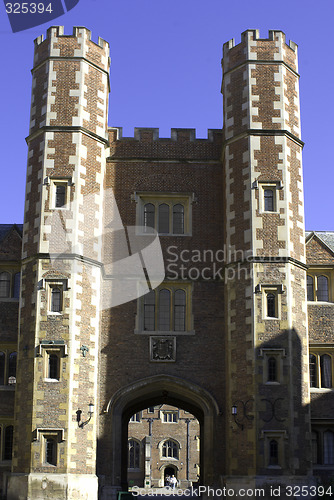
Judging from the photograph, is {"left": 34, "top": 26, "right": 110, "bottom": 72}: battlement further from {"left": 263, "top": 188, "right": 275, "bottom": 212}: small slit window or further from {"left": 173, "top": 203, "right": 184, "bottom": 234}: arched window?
{"left": 263, "top": 188, "right": 275, "bottom": 212}: small slit window

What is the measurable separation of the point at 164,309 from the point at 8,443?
6.33m

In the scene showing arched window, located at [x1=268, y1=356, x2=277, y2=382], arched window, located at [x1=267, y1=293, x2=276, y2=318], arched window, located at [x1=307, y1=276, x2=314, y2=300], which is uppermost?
arched window, located at [x1=307, y1=276, x2=314, y2=300]

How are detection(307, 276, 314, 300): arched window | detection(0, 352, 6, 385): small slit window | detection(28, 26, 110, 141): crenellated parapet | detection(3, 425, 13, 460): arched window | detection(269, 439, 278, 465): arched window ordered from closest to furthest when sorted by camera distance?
detection(269, 439, 278, 465): arched window
detection(3, 425, 13, 460): arched window
detection(0, 352, 6, 385): small slit window
detection(28, 26, 110, 141): crenellated parapet
detection(307, 276, 314, 300): arched window

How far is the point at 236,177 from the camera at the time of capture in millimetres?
23484

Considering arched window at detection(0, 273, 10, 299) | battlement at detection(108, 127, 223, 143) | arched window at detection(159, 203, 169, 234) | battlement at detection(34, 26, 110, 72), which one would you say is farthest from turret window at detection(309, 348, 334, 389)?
battlement at detection(34, 26, 110, 72)

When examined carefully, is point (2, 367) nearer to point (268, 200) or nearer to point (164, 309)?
point (164, 309)

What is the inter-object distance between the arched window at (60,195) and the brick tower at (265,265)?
516 centimetres

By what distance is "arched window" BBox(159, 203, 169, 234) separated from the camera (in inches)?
954

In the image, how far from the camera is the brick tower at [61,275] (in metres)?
20.6

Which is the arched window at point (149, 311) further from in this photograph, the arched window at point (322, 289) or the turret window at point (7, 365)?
the arched window at point (322, 289)

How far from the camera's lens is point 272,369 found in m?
21.4

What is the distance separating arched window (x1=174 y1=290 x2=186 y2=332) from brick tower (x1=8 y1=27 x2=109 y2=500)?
8.33 feet

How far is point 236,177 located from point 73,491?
10.6 meters

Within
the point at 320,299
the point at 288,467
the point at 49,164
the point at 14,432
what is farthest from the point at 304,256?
the point at 14,432
